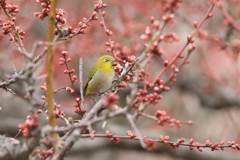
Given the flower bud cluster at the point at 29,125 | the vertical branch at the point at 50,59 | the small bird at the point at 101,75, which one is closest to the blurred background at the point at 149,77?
the small bird at the point at 101,75

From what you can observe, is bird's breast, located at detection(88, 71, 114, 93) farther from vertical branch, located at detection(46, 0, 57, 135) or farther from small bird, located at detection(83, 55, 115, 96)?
vertical branch, located at detection(46, 0, 57, 135)

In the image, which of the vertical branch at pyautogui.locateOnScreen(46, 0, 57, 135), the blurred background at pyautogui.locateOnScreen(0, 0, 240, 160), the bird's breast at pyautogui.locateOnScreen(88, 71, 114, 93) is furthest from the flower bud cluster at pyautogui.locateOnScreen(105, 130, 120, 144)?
the bird's breast at pyautogui.locateOnScreen(88, 71, 114, 93)

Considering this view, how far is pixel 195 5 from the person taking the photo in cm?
723

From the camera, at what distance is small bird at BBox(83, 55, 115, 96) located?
4309mm

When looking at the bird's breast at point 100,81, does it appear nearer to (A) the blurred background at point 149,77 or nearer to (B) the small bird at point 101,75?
(B) the small bird at point 101,75

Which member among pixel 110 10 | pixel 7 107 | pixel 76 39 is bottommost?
pixel 7 107

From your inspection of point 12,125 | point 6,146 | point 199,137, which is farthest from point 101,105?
point 199,137

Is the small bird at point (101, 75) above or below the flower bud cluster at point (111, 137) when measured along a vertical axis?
above

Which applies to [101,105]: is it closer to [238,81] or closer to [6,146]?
[6,146]

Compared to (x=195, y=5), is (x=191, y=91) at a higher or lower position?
lower

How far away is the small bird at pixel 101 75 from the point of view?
14.1 ft

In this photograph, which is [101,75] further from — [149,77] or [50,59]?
[149,77]

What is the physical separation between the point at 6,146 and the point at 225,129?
29.6 ft

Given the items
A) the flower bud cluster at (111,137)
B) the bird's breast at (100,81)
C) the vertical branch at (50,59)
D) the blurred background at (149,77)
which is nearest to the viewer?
the vertical branch at (50,59)
